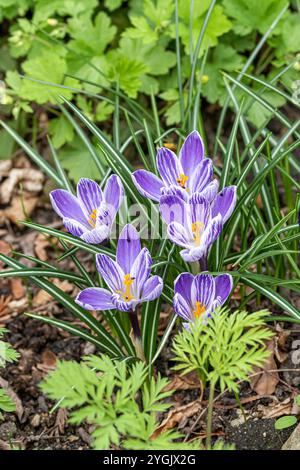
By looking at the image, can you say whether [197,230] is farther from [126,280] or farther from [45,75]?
[45,75]

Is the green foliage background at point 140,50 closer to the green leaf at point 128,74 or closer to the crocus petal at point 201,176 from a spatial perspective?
the green leaf at point 128,74

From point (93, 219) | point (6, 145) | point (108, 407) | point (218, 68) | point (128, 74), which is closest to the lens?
point (108, 407)

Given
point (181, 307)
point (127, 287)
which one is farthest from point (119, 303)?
point (181, 307)

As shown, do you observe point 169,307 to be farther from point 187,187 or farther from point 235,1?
point 235,1

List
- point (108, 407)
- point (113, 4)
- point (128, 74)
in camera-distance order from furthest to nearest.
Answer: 1. point (113, 4)
2. point (128, 74)
3. point (108, 407)

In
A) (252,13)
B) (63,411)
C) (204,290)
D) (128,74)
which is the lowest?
(63,411)

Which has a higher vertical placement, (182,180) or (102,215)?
(182,180)

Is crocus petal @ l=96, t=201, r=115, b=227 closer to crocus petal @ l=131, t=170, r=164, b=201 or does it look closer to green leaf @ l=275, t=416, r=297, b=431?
crocus petal @ l=131, t=170, r=164, b=201

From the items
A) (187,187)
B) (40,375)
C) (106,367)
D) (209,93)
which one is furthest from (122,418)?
(209,93)
